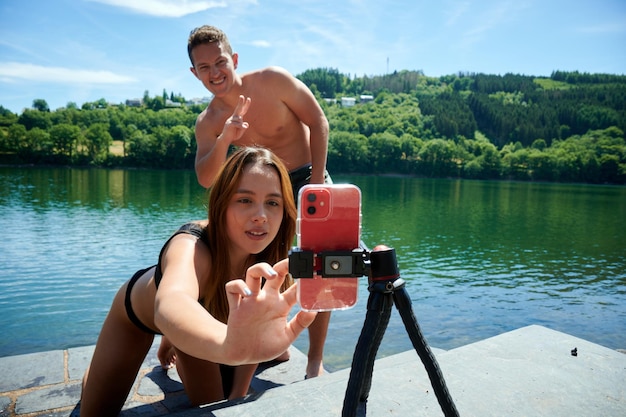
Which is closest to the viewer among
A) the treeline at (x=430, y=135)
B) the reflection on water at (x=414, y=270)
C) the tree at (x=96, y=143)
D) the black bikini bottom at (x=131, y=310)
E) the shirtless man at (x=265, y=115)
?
the black bikini bottom at (x=131, y=310)

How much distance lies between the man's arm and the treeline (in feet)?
275

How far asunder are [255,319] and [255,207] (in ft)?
2.94

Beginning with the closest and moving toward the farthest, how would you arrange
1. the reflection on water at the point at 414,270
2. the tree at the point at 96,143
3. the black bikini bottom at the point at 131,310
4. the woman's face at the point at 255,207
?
the woman's face at the point at 255,207 < the black bikini bottom at the point at 131,310 < the reflection on water at the point at 414,270 < the tree at the point at 96,143

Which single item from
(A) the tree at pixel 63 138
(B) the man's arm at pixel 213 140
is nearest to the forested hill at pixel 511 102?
(A) the tree at pixel 63 138

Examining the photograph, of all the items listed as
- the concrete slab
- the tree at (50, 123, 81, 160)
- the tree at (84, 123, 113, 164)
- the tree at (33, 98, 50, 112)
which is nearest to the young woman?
the concrete slab

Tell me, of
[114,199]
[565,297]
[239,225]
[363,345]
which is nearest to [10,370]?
[239,225]

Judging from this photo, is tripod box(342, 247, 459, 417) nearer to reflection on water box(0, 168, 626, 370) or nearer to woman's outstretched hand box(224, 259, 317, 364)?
woman's outstretched hand box(224, 259, 317, 364)

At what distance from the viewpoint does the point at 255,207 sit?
6.79 ft

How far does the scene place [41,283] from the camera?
11281 mm

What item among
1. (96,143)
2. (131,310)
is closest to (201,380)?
(131,310)

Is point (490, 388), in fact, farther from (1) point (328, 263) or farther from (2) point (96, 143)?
(2) point (96, 143)

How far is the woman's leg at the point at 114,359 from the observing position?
8.49 ft

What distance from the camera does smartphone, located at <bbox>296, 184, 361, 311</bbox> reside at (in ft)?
4.19

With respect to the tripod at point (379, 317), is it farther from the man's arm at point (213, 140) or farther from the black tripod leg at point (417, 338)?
the man's arm at point (213, 140)
